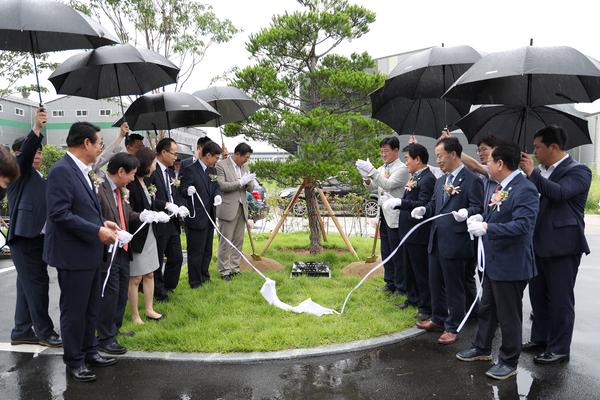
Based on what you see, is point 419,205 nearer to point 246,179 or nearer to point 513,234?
point 513,234

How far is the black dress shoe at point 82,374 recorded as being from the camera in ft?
11.6

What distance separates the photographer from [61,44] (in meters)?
4.45

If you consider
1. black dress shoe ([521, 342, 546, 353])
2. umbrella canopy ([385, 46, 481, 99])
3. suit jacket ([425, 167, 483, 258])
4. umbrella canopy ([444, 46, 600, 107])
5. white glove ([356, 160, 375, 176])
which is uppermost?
umbrella canopy ([385, 46, 481, 99])

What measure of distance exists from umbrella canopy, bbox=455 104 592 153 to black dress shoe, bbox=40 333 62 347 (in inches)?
180

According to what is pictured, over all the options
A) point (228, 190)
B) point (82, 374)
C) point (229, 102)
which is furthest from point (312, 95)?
point (82, 374)

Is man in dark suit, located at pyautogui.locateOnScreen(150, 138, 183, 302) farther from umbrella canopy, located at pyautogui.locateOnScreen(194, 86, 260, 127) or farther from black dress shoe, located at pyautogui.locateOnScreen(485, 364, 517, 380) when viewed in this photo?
black dress shoe, located at pyautogui.locateOnScreen(485, 364, 517, 380)

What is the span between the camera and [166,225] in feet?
17.2

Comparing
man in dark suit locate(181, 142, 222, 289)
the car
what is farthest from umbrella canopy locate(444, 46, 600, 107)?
the car

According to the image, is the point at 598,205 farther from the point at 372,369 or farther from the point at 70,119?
the point at 70,119

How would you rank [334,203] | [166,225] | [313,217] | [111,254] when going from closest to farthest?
1. [111,254]
2. [166,225]
3. [313,217]
4. [334,203]

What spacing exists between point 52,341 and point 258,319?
1.91 metres

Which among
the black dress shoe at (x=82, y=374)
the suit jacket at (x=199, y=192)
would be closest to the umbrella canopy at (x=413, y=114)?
the suit jacket at (x=199, y=192)

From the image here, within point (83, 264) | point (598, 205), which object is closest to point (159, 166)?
point (83, 264)

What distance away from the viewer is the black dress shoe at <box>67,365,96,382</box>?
3.53 meters
